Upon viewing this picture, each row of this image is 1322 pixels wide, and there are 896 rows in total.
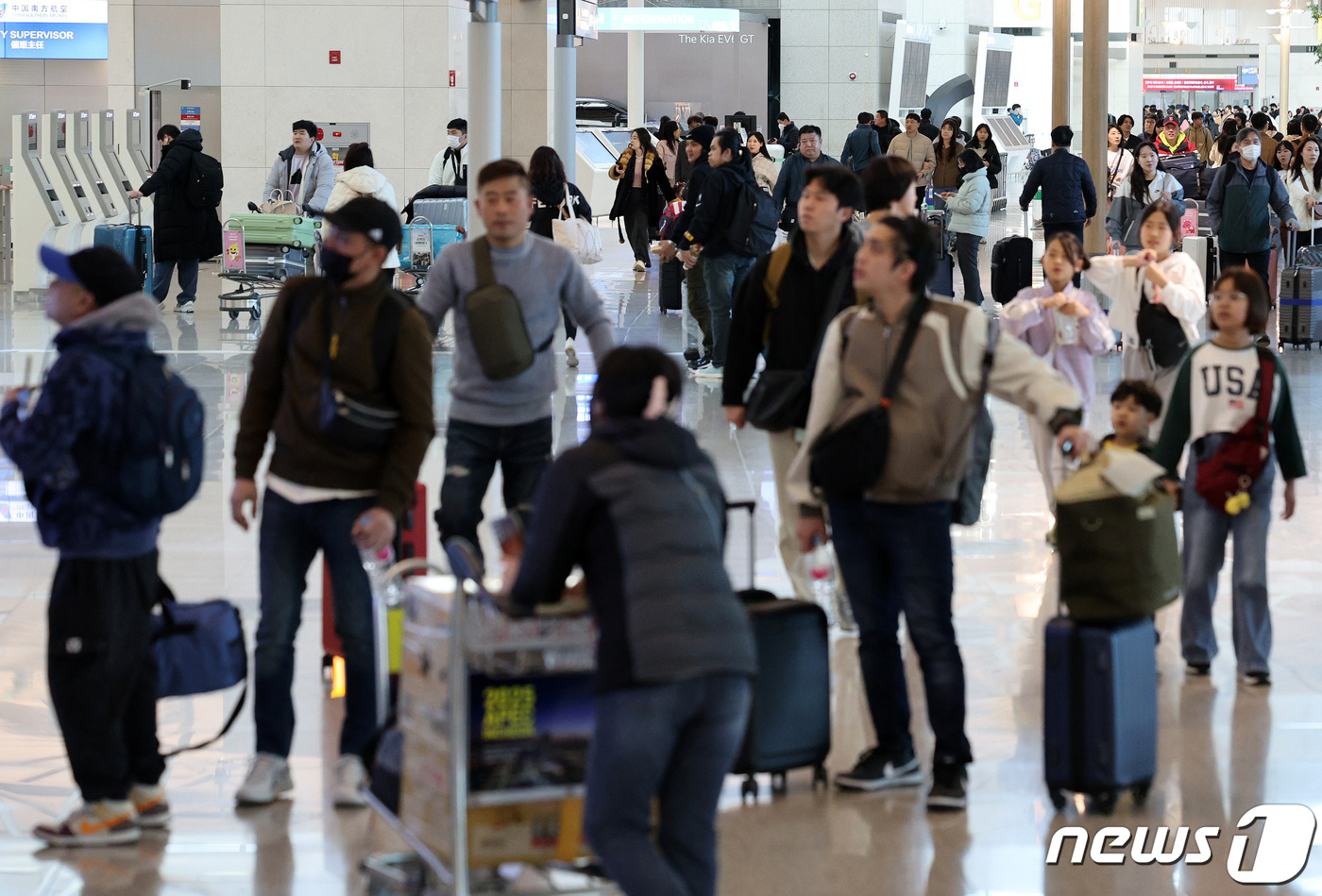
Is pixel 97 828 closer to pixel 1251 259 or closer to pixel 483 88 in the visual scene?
pixel 483 88

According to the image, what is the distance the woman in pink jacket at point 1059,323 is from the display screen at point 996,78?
129 ft

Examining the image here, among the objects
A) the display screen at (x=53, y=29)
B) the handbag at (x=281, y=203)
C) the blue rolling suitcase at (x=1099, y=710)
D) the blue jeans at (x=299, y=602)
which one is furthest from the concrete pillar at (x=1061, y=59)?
the display screen at (x=53, y=29)

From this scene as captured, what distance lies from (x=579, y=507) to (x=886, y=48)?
1562 inches

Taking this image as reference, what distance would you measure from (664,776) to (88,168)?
17.3m

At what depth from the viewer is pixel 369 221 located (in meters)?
4.34

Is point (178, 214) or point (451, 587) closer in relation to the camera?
point (451, 587)

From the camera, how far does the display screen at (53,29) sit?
2744cm

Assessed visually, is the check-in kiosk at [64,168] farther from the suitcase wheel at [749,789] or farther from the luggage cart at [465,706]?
the luggage cart at [465,706]

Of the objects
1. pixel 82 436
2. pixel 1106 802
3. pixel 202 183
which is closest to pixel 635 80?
pixel 202 183

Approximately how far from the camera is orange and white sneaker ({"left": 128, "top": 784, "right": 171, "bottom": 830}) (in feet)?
14.2

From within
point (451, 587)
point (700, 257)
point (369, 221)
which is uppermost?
point (700, 257)

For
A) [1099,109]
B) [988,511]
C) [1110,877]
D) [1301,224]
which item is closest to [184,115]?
[1099,109]

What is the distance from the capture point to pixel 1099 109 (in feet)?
54.9

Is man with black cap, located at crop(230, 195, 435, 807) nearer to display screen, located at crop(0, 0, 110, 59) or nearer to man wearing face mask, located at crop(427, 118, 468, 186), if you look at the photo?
man wearing face mask, located at crop(427, 118, 468, 186)
